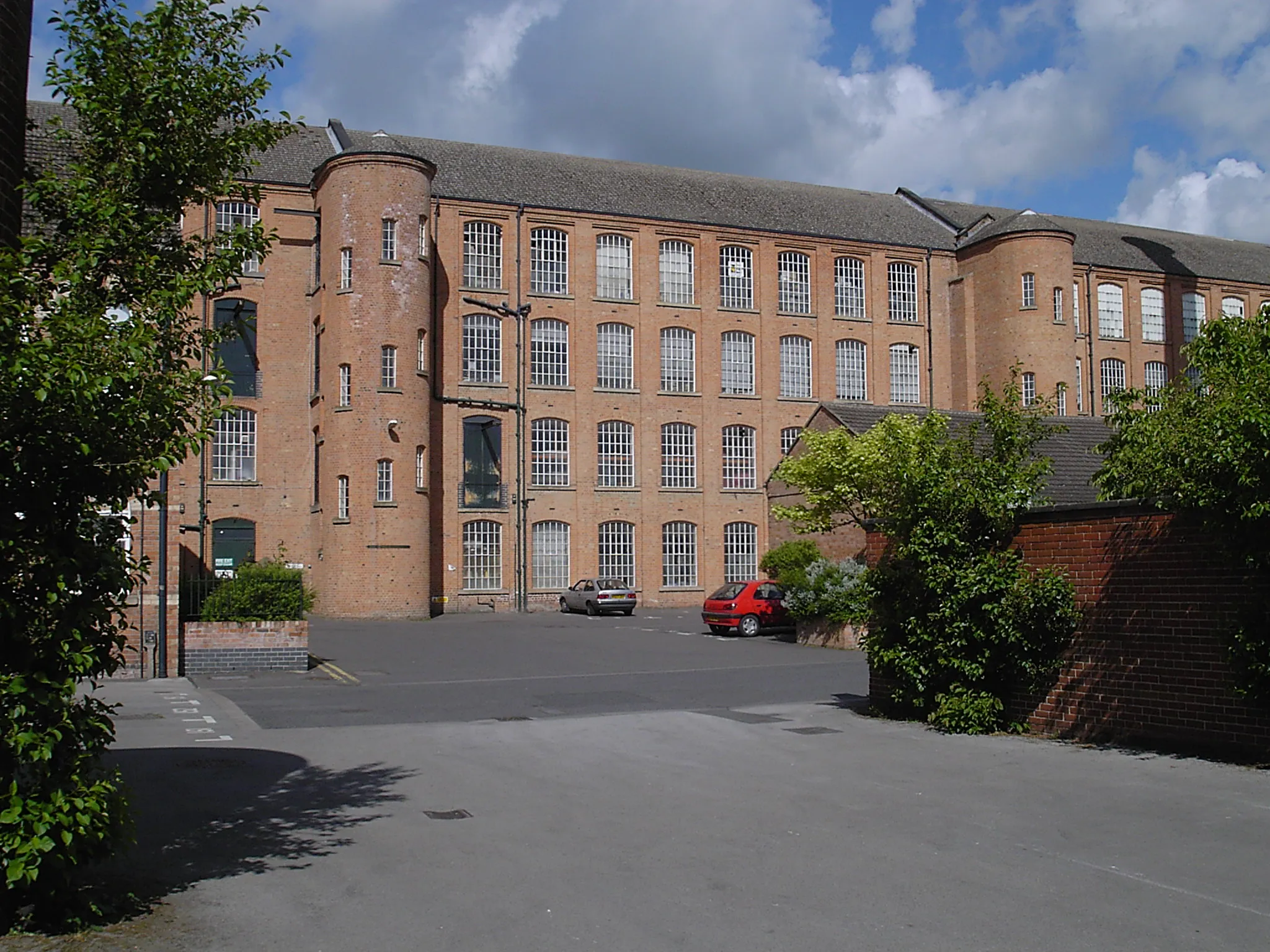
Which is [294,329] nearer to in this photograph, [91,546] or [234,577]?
[234,577]

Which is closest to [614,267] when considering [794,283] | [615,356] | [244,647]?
[615,356]

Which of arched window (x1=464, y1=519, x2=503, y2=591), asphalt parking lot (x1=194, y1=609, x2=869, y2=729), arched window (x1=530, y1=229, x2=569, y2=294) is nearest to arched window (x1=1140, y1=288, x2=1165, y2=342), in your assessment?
arched window (x1=530, y1=229, x2=569, y2=294)

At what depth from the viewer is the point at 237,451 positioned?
140ft

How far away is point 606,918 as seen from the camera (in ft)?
20.1

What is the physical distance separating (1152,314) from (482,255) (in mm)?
33027

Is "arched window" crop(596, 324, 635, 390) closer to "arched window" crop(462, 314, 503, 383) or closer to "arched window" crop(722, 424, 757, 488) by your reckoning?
"arched window" crop(462, 314, 503, 383)

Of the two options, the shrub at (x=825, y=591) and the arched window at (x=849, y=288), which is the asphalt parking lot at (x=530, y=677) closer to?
the shrub at (x=825, y=591)

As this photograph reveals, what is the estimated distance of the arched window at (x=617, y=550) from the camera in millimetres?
46031

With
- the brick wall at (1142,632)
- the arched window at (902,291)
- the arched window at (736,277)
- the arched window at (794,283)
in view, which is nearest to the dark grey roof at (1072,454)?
the brick wall at (1142,632)

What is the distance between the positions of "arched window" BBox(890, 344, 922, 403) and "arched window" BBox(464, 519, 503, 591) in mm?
19283

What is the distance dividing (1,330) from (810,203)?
165 feet

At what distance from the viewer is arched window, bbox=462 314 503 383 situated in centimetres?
4422

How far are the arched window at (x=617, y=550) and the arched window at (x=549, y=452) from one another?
8.89 feet

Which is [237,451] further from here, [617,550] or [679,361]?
[679,361]
